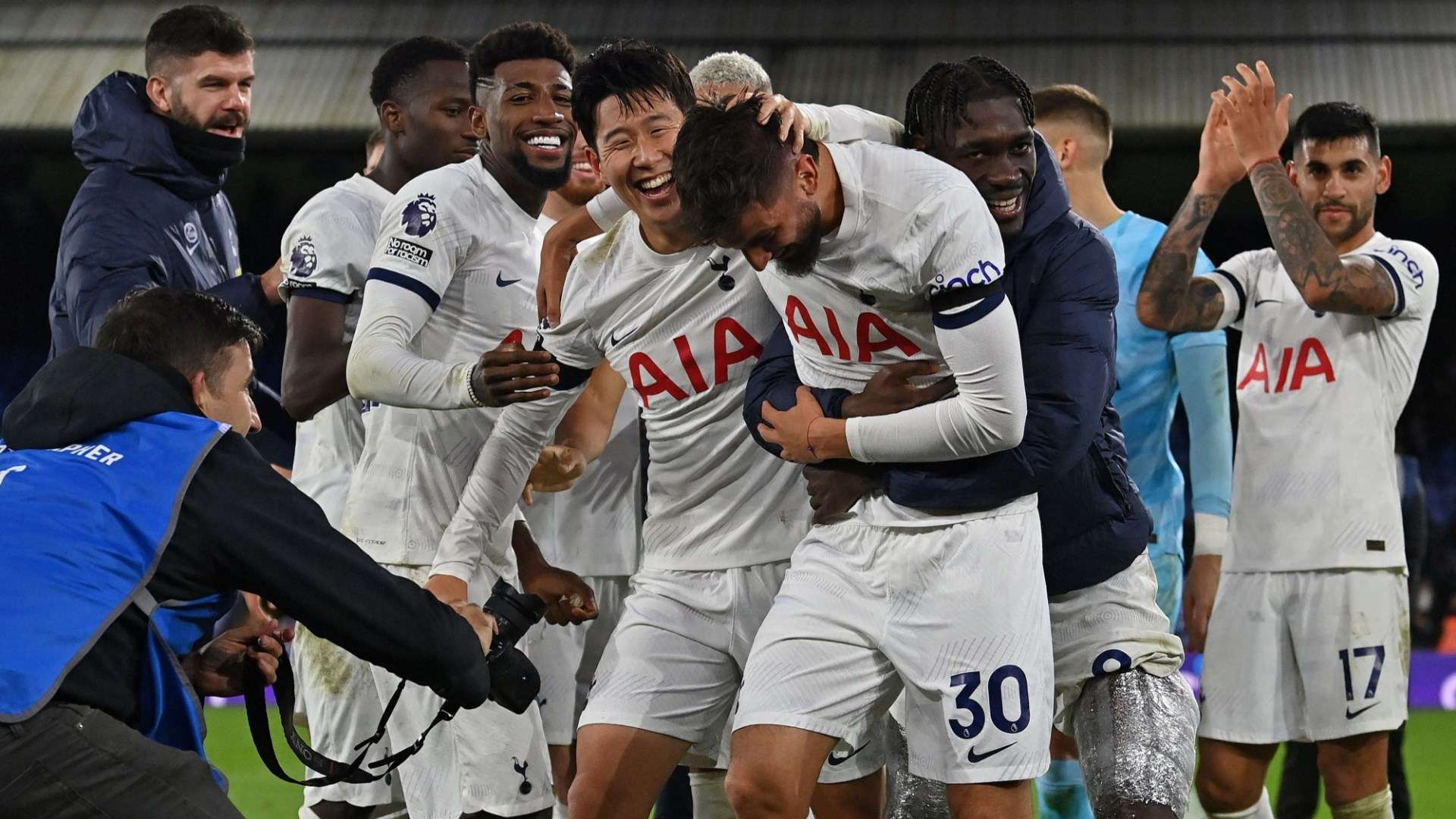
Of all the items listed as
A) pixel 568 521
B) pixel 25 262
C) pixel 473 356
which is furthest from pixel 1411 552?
pixel 25 262

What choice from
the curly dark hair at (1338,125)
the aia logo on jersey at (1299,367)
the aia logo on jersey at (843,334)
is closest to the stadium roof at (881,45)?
the curly dark hair at (1338,125)

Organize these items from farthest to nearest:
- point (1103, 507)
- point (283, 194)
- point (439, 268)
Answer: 1. point (283, 194)
2. point (439, 268)
3. point (1103, 507)

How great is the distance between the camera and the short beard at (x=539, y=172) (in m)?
3.97

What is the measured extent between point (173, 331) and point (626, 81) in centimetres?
111

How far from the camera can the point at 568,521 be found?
4.73m

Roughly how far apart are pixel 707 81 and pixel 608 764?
1.81m

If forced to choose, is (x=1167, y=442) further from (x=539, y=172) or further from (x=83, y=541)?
(x=83, y=541)

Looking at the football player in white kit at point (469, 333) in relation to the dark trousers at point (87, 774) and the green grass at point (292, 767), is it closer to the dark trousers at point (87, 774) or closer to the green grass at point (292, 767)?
the dark trousers at point (87, 774)

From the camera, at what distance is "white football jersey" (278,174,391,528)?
13.3 ft

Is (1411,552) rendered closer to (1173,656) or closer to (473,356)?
(1173,656)

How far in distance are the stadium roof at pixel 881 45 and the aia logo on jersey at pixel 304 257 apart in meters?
7.92

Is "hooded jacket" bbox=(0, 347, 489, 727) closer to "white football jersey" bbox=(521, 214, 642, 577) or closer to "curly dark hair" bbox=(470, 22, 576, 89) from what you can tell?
"curly dark hair" bbox=(470, 22, 576, 89)

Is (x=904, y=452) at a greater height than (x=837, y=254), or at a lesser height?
lesser

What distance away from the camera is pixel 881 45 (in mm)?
12125
